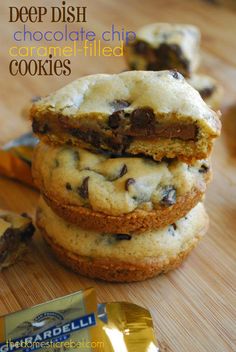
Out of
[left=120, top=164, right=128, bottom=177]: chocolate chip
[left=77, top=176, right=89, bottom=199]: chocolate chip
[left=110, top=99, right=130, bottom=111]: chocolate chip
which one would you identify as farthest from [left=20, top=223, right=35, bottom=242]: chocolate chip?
[left=110, top=99, right=130, bottom=111]: chocolate chip

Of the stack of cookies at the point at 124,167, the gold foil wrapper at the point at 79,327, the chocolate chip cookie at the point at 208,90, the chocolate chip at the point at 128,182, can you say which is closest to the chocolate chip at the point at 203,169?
the stack of cookies at the point at 124,167

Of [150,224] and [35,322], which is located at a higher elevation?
[150,224]

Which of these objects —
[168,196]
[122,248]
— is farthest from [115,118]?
[122,248]

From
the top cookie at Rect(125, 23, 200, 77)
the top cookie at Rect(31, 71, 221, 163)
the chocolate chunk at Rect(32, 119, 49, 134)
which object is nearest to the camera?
the top cookie at Rect(31, 71, 221, 163)

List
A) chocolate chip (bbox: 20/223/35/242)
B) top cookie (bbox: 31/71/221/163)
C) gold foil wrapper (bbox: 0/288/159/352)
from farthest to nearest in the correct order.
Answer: chocolate chip (bbox: 20/223/35/242) → top cookie (bbox: 31/71/221/163) → gold foil wrapper (bbox: 0/288/159/352)

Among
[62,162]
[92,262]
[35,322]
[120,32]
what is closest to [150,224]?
[92,262]

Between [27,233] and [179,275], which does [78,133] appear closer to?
[27,233]

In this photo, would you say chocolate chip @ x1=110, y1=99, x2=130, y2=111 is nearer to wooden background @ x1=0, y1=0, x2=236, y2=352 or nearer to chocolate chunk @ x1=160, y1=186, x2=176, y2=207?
chocolate chunk @ x1=160, y1=186, x2=176, y2=207

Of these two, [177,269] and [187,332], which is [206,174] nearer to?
[177,269]
